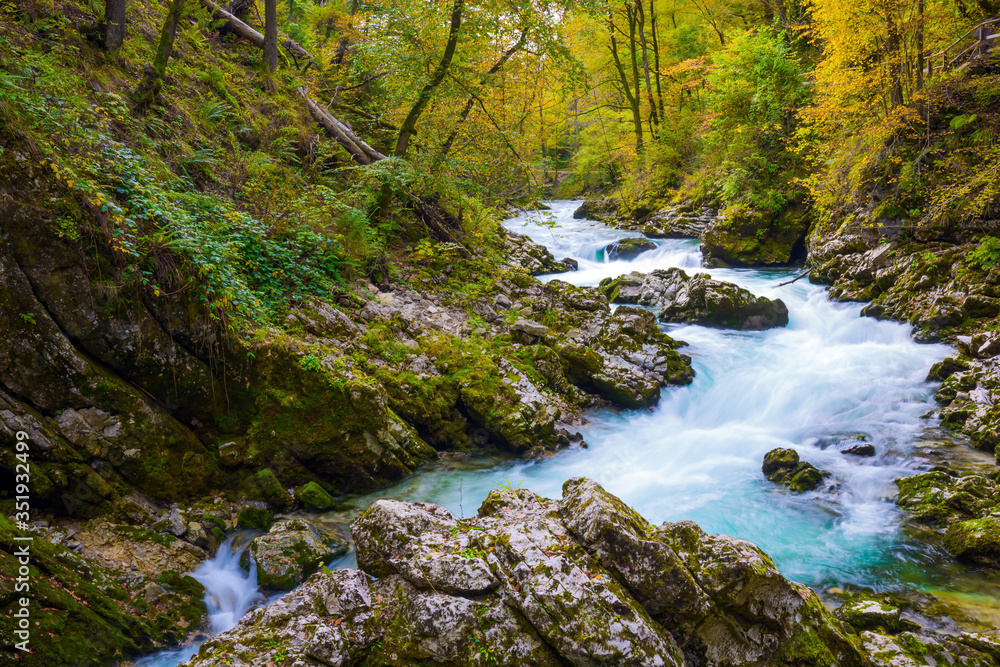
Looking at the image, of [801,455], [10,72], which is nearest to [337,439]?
[10,72]

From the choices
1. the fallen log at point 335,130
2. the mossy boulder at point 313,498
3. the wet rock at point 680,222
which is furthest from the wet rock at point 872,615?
the wet rock at point 680,222

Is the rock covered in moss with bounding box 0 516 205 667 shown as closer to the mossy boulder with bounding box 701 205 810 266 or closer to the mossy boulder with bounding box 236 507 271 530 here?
the mossy boulder with bounding box 236 507 271 530

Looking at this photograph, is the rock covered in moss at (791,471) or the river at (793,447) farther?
the rock covered in moss at (791,471)

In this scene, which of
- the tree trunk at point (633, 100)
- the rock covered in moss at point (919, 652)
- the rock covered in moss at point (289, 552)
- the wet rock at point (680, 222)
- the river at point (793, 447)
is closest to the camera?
the rock covered in moss at point (919, 652)

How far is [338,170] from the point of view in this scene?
10.4 m

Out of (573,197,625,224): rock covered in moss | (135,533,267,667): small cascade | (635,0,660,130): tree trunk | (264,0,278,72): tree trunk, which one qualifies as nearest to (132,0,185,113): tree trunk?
(264,0,278,72): tree trunk

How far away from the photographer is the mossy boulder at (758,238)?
54.0 ft

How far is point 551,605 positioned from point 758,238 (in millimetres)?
16681

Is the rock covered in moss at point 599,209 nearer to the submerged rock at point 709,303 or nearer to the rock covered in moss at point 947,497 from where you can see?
the submerged rock at point 709,303

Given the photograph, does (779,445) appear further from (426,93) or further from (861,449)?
(426,93)

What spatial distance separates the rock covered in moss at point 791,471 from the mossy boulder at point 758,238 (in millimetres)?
10833

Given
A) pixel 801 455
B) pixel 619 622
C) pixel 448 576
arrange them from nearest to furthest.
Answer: pixel 619 622, pixel 448 576, pixel 801 455

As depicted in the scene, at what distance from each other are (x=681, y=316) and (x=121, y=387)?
39.5 feet

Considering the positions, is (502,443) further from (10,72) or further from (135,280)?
(10,72)
